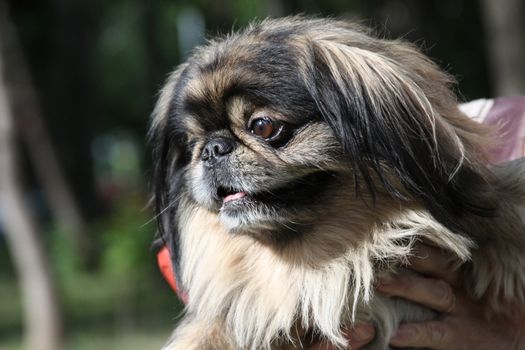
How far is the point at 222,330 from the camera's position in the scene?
2.97 m

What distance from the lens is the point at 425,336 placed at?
2.70 meters

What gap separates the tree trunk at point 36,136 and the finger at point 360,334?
586 cm

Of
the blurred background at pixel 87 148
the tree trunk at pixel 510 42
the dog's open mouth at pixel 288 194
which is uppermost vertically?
the dog's open mouth at pixel 288 194

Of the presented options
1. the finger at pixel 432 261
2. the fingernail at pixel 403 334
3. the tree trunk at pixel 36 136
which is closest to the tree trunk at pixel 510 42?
the tree trunk at pixel 36 136

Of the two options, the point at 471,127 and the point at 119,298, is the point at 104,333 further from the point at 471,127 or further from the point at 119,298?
the point at 471,127

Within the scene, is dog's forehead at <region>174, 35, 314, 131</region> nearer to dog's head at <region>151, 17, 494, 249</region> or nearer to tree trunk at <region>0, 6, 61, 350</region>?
dog's head at <region>151, 17, 494, 249</region>

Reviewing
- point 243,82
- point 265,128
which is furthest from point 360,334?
point 243,82

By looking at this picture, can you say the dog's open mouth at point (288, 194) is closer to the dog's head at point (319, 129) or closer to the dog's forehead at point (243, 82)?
the dog's head at point (319, 129)

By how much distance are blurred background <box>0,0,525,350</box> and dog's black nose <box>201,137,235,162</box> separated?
72cm

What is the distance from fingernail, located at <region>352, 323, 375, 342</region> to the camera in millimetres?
2734

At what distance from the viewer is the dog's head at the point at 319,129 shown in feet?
8.57

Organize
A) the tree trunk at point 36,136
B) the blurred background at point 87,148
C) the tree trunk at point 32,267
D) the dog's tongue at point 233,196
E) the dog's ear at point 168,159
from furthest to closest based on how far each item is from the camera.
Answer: the tree trunk at point 36,136
the tree trunk at point 32,267
the blurred background at point 87,148
the dog's ear at point 168,159
the dog's tongue at point 233,196

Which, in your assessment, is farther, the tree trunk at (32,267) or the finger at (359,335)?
the tree trunk at (32,267)

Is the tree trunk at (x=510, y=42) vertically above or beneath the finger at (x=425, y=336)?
beneath
